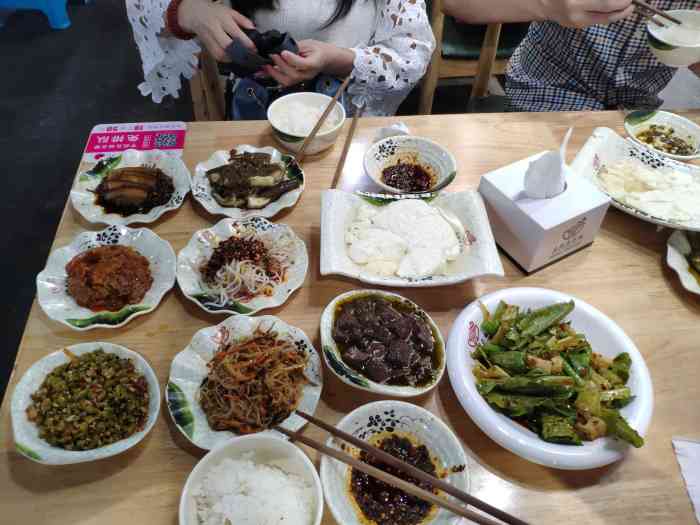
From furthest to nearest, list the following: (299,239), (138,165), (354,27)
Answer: (354,27) → (138,165) → (299,239)

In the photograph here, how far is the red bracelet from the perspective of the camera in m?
2.45

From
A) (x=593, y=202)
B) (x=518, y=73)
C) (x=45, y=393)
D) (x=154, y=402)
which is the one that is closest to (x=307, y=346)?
(x=154, y=402)

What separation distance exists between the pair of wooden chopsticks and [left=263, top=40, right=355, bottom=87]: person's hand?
1731 millimetres

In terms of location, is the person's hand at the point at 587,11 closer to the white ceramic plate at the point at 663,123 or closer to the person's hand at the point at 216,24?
the white ceramic plate at the point at 663,123

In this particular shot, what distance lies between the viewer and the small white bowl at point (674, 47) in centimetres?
194

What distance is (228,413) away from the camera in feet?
4.15

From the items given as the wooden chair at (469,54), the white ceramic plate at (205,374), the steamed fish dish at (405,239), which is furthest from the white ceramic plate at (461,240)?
the wooden chair at (469,54)

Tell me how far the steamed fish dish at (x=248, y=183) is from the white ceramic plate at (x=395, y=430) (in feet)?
3.12

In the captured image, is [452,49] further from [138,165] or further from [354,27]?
[138,165]

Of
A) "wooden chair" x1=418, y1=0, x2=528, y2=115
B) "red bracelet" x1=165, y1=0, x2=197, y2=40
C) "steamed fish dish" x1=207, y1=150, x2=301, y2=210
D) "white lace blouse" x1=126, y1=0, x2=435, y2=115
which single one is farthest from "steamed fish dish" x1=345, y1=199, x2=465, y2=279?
"wooden chair" x1=418, y1=0, x2=528, y2=115

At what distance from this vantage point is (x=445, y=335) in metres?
1.54

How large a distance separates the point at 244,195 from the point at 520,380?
119 centimetres

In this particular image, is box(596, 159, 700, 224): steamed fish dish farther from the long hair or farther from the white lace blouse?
the long hair

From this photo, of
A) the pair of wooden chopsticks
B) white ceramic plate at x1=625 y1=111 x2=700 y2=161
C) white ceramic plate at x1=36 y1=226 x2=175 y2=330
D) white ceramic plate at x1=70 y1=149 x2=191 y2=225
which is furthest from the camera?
white ceramic plate at x1=625 y1=111 x2=700 y2=161
